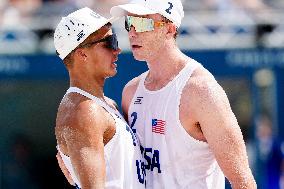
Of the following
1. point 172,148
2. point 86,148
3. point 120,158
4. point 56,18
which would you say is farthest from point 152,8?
point 56,18

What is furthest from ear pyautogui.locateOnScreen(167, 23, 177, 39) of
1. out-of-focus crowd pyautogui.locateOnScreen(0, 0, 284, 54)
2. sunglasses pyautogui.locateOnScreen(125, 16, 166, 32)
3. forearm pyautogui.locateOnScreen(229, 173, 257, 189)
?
out-of-focus crowd pyautogui.locateOnScreen(0, 0, 284, 54)

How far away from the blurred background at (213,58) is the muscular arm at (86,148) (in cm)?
577

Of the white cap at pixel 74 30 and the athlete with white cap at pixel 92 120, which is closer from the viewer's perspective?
the athlete with white cap at pixel 92 120

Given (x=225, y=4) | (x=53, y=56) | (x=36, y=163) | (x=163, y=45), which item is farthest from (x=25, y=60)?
(x=163, y=45)

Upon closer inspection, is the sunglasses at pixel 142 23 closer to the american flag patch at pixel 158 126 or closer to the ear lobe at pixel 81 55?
the ear lobe at pixel 81 55

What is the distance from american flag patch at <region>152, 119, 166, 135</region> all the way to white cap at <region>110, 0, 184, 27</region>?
0.64m

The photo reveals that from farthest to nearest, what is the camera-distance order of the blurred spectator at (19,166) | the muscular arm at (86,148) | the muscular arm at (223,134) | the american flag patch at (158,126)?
1. the blurred spectator at (19,166)
2. the american flag patch at (158,126)
3. the muscular arm at (223,134)
4. the muscular arm at (86,148)

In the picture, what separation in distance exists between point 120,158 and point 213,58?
6098 mm

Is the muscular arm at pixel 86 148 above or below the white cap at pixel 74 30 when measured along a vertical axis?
below

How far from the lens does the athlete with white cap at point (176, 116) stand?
5145 mm

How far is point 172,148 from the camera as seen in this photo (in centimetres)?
540

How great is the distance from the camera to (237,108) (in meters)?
12.1

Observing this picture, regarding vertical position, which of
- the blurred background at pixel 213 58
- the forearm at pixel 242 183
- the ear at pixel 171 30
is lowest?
the blurred background at pixel 213 58

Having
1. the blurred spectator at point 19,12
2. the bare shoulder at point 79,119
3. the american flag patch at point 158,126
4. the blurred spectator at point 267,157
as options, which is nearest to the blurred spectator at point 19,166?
the blurred spectator at point 19,12
